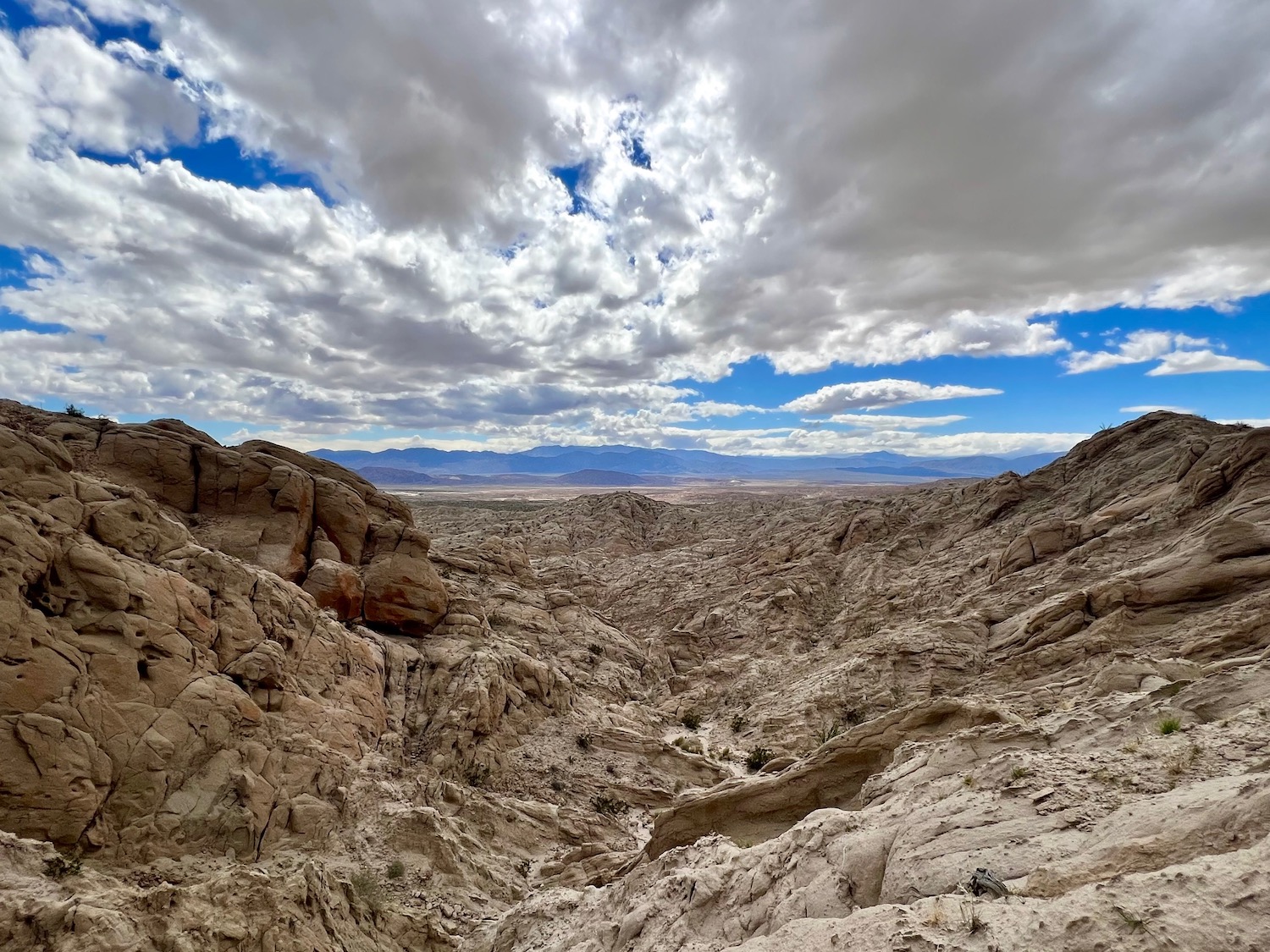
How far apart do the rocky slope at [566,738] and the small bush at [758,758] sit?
70 centimetres

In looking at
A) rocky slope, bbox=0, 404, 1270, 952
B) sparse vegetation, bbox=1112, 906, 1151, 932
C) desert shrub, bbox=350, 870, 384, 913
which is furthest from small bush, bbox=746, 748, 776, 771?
sparse vegetation, bbox=1112, 906, 1151, 932

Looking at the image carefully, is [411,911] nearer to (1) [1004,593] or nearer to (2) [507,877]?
(2) [507,877]

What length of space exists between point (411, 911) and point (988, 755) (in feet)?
43.5

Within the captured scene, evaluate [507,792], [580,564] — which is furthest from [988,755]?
[580,564]

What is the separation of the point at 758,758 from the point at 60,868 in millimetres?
23400

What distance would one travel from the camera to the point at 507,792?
21.7 metres

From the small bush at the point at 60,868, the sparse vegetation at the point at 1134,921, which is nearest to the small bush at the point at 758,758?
the sparse vegetation at the point at 1134,921

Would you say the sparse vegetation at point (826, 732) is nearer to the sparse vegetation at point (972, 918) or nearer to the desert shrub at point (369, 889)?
the desert shrub at point (369, 889)

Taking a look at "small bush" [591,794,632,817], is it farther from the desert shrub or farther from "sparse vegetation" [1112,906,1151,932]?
"sparse vegetation" [1112,906,1151,932]

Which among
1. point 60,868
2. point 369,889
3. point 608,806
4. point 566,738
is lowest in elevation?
point 608,806

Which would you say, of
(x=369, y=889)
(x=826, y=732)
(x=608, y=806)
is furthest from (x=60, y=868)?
(x=826, y=732)

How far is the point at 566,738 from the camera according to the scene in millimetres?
25672

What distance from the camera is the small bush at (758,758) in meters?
26.2

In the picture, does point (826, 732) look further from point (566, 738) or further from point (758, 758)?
point (566, 738)
